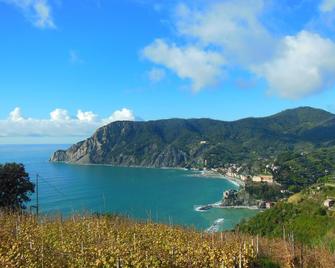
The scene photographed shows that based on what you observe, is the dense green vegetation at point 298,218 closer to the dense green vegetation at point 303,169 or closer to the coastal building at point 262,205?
the coastal building at point 262,205

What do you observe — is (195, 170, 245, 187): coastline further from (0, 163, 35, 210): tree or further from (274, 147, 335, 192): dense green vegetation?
(0, 163, 35, 210): tree

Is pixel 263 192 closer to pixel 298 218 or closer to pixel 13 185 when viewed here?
pixel 298 218

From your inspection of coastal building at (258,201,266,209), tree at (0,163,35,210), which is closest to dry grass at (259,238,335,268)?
tree at (0,163,35,210)

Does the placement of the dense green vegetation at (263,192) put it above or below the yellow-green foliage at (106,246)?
below

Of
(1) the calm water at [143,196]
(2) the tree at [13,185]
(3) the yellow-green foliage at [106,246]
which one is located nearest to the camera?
(3) the yellow-green foliage at [106,246]

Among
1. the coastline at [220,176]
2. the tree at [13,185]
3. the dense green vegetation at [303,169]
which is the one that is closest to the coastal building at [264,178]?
the dense green vegetation at [303,169]

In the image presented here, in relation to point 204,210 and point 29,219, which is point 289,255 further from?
point 204,210

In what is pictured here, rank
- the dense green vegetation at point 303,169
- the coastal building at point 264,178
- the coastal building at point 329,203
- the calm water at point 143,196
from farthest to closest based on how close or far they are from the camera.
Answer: the coastal building at point 264,178 < the dense green vegetation at point 303,169 < the calm water at point 143,196 < the coastal building at point 329,203
